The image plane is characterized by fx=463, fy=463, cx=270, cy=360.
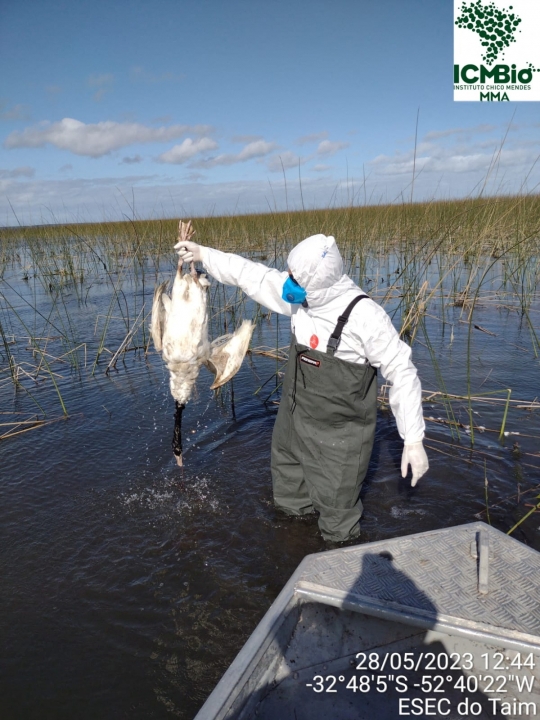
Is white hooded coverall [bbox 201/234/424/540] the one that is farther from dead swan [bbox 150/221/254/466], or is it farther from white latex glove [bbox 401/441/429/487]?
dead swan [bbox 150/221/254/466]

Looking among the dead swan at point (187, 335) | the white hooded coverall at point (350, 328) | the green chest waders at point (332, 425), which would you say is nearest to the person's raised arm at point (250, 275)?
the dead swan at point (187, 335)

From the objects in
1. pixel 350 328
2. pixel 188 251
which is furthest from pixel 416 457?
pixel 188 251

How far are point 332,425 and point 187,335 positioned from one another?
1080 mm

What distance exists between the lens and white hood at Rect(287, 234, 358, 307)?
2443mm

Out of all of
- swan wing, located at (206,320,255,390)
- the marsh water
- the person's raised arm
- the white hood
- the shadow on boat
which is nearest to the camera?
the shadow on boat

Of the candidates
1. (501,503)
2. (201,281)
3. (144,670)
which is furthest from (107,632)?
(501,503)

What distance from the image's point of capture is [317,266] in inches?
96.0

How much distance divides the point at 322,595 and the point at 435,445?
8.23 ft

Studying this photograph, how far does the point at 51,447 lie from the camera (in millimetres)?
4227

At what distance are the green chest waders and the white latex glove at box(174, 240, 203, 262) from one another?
2.66 ft

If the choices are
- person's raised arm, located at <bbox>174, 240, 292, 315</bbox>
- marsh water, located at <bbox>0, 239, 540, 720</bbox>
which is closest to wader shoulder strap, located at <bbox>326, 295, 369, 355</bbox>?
person's raised arm, located at <bbox>174, 240, 292, 315</bbox>

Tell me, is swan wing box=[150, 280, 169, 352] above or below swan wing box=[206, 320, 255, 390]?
above

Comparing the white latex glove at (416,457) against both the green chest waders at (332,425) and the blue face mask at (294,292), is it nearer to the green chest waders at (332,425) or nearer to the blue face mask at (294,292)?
the green chest waders at (332,425)

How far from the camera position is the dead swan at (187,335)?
2.92 m
